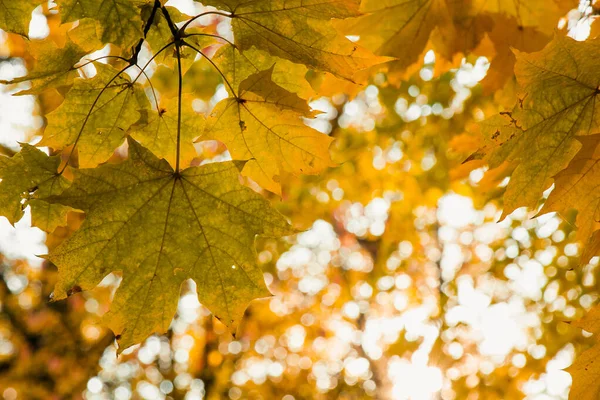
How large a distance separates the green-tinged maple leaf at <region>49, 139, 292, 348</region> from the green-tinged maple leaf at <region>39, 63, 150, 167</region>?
186 mm

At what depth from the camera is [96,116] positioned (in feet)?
4.65

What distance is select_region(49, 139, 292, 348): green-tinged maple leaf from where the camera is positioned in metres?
1.28

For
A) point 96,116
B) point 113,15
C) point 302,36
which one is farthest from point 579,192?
point 96,116

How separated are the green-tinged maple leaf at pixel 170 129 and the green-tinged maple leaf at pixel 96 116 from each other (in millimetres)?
52

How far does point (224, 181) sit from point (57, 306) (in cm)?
785

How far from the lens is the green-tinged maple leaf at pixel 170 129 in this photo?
147 centimetres

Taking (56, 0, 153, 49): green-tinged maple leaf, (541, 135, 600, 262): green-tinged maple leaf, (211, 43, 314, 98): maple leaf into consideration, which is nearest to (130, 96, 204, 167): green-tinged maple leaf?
(211, 43, 314, 98): maple leaf

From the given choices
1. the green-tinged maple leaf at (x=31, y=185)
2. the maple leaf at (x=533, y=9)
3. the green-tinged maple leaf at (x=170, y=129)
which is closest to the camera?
the green-tinged maple leaf at (x=31, y=185)

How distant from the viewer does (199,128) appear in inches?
57.9

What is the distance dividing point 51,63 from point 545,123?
1.24 meters

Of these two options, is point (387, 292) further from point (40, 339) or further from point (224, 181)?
point (224, 181)

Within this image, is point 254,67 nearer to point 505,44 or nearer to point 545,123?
point 545,123

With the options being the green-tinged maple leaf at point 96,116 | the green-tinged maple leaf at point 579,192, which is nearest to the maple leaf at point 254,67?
the green-tinged maple leaf at point 96,116

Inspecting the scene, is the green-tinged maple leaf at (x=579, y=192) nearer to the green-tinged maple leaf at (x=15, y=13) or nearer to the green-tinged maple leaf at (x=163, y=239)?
the green-tinged maple leaf at (x=163, y=239)
